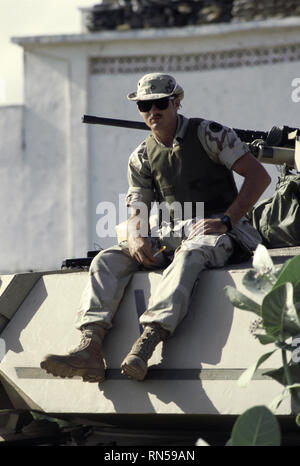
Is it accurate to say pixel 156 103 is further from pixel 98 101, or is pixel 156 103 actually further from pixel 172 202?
pixel 98 101

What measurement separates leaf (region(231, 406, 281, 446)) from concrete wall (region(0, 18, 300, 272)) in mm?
11155

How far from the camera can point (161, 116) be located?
5.63 metres

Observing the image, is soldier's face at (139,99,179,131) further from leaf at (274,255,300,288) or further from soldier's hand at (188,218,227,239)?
leaf at (274,255,300,288)

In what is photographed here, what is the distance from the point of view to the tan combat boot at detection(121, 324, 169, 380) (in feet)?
16.3

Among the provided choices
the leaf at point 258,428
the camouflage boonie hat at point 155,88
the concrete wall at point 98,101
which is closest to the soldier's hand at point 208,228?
the camouflage boonie hat at point 155,88

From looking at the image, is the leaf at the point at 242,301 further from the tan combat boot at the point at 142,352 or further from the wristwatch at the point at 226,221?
the wristwatch at the point at 226,221

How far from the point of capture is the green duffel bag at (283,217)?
5953 mm

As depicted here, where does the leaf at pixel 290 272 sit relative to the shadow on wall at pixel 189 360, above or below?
above

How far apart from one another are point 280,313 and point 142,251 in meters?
1.38

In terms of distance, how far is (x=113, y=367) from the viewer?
5.25m

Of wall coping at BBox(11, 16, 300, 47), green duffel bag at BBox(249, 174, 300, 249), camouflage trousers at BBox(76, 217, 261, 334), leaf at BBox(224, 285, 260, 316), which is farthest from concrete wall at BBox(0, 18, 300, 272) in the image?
leaf at BBox(224, 285, 260, 316)

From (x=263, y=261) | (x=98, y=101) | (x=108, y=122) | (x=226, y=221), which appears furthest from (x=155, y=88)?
(x=98, y=101)

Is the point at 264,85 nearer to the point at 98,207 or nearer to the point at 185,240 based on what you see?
the point at 98,207

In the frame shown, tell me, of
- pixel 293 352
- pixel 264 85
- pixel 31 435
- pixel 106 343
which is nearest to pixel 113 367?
pixel 106 343
